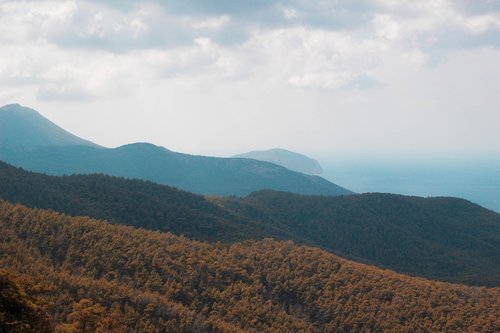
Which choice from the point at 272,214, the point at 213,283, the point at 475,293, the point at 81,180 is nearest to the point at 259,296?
the point at 213,283

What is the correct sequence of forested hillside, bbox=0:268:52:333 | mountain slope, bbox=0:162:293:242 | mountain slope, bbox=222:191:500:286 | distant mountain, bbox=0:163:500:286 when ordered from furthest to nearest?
mountain slope, bbox=222:191:500:286, distant mountain, bbox=0:163:500:286, mountain slope, bbox=0:162:293:242, forested hillside, bbox=0:268:52:333

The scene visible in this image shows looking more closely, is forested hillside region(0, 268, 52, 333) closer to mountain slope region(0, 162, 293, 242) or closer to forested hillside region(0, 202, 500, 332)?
forested hillside region(0, 202, 500, 332)

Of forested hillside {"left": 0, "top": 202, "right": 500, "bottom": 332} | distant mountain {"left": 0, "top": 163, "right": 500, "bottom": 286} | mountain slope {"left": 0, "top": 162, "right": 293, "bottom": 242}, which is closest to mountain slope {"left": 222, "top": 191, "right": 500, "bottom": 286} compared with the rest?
distant mountain {"left": 0, "top": 163, "right": 500, "bottom": 286}

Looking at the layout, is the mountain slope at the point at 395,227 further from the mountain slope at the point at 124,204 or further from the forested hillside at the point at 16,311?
the forested hillside at the point at 16,311

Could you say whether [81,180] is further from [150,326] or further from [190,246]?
[150,326]

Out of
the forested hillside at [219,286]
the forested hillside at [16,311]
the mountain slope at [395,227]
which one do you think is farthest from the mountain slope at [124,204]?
the forested hillside at [16,311]

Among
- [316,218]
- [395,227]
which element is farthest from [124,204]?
[395,227]
